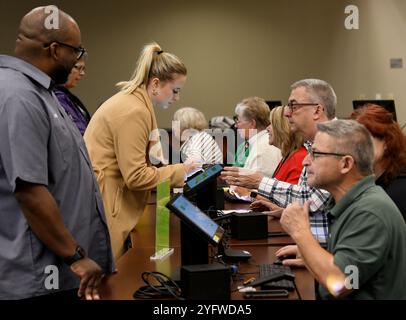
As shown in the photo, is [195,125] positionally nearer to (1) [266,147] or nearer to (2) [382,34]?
(1) [266,147]

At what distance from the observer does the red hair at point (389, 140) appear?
95.3 inches

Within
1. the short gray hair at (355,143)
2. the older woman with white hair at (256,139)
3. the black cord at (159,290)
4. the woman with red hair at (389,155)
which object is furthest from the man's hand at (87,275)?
the older woman with white hair at (256,139)

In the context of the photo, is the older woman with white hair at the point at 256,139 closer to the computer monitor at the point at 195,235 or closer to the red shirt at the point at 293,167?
the red shirt at the point at 293,167

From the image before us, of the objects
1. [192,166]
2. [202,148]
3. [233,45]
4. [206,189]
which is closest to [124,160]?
[192,166]

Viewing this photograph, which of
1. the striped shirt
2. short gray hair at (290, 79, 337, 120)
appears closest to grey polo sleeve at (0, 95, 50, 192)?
short gray hair at (290, 79, 337, 120)

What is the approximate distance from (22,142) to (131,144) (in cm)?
98

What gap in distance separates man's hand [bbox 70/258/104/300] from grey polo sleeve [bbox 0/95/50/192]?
0.87 feet

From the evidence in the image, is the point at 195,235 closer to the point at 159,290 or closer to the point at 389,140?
the point at 159,290

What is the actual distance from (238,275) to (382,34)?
6.70m

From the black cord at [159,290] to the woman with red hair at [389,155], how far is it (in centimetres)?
107

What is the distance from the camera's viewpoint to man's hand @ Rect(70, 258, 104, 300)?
5.69ft

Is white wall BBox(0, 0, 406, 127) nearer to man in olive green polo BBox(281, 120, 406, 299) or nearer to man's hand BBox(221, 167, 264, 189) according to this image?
man's hand BBox(221, 167, 264, 189)

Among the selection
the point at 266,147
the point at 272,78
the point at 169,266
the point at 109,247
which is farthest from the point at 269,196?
the point at 272,78

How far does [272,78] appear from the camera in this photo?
325 inches
